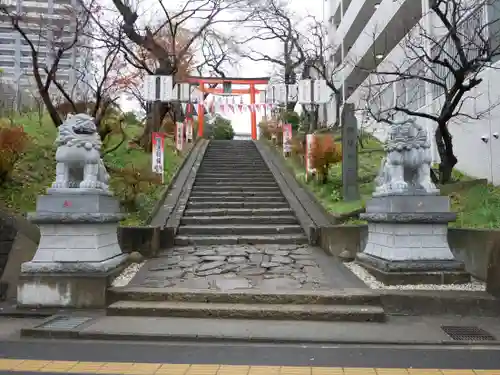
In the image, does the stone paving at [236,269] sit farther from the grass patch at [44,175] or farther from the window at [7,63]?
the window at [7,63]

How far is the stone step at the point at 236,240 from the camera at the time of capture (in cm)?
878

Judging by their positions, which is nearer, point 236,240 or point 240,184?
point 236,240

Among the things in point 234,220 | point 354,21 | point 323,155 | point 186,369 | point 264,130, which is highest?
point 354,21

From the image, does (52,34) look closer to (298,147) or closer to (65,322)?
(298,147)

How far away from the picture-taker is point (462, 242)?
6527mm

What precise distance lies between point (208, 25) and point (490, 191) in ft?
40.1

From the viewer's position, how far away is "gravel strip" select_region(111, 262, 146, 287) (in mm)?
6121

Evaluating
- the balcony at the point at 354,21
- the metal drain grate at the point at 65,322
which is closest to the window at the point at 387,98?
the balcony at the point at 354,21

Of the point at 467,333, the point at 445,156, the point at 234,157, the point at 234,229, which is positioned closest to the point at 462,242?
the point at 467,333

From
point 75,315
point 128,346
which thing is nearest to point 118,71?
point 75,315

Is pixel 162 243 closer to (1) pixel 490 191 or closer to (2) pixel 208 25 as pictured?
(1) pixel 490 191

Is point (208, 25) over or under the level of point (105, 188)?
over

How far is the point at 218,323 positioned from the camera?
4.96 metres

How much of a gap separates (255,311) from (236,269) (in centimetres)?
177
